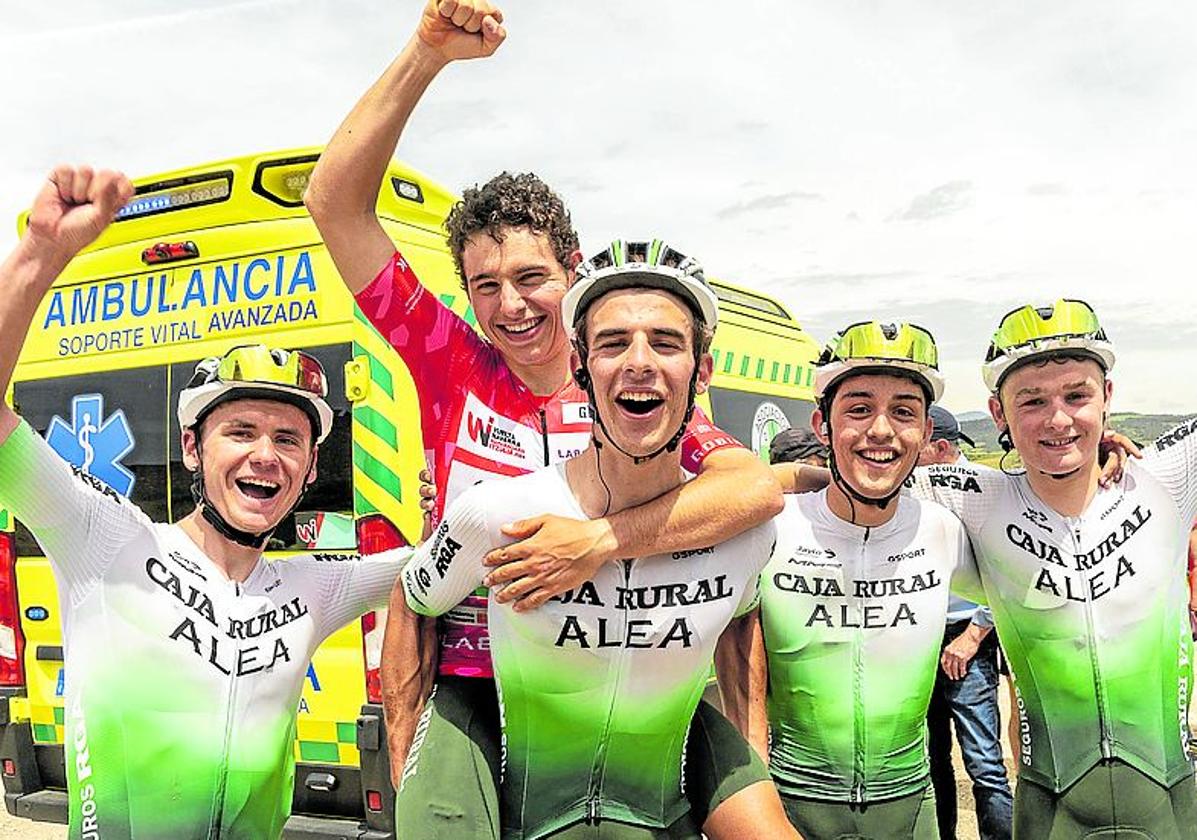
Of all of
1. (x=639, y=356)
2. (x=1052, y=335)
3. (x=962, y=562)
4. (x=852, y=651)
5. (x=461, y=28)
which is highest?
(x=461, y=28)

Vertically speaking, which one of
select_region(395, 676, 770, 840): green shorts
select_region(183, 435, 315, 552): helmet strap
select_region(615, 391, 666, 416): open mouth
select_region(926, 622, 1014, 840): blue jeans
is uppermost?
select_region(615, 391, 666, 416): open mouth

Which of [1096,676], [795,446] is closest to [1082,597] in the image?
[1096,676]

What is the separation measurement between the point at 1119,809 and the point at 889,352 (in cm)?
151

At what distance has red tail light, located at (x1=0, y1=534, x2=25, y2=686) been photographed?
564 centimetres

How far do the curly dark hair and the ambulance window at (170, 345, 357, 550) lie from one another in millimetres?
1781

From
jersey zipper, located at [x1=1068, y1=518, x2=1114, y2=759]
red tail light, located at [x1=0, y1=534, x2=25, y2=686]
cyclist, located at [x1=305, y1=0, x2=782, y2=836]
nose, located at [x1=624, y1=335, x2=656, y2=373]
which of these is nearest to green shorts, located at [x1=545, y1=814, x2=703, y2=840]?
cyclist, located at [x1=305, y1=0, x2=782, y2=836]

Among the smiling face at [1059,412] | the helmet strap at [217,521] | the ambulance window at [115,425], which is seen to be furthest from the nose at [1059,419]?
the ambulance window at [115,425]

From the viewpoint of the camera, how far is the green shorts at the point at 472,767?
267cm

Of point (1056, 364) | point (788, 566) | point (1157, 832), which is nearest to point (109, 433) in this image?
point (788, 566)

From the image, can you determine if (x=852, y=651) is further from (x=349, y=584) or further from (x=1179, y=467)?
(x=349, y=584)

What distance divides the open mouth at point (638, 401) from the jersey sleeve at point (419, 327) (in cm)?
65

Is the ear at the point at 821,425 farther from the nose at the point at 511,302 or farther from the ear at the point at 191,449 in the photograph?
the ear at the point at 191,449

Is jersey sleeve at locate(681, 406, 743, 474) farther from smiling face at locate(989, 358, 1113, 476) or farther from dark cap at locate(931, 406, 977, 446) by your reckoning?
dark cap at locate(931, 406, 977, 446)

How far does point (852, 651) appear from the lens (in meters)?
3.29
